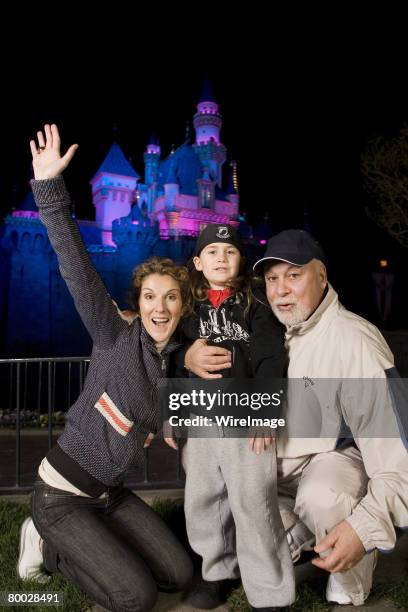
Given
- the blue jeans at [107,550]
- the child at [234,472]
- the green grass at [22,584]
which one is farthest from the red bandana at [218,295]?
the green grass at [22,584]

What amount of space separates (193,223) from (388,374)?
4077 centimetres

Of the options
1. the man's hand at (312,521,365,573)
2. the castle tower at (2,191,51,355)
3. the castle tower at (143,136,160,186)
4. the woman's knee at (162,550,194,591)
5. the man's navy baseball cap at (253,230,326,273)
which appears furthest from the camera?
the castle tower at (143,136,160,186)

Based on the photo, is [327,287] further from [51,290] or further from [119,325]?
[51,290]

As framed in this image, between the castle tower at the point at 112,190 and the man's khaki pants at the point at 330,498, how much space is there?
140 ft

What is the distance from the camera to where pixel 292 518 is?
9.68 feet

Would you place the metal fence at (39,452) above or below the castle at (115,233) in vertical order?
below

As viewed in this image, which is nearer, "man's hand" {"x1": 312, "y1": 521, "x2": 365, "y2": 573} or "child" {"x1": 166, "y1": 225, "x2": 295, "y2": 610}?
"man's hand" {"x1": 312, "y1": 521, "x2": 365, "y2": 573}

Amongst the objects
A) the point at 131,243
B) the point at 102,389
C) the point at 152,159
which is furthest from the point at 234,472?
the point at 152,159

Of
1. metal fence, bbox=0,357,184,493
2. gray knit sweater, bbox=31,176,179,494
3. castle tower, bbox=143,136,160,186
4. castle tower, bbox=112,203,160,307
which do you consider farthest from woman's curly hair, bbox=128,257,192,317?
castle tower, bbox=143,136,160,186

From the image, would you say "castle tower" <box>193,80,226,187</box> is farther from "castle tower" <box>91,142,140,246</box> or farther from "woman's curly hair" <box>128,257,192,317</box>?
"woman's curly hair" <box>128,257,192,317</box>

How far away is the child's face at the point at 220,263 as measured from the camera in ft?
9.93

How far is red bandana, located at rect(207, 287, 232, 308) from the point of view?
3000mm

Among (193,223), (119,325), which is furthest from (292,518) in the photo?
(193,223)

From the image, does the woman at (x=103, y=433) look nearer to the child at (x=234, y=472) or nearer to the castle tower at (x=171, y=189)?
the child at (x=234, y=472)
